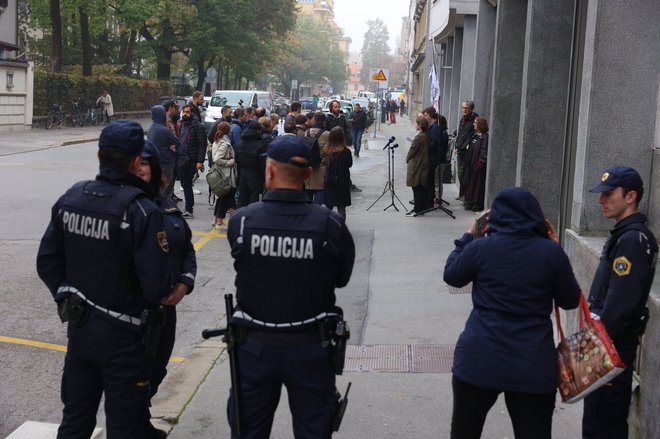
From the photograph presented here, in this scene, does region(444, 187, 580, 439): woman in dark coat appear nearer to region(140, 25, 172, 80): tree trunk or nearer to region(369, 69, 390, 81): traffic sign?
region(369, 69, 390, 81): traffic sign

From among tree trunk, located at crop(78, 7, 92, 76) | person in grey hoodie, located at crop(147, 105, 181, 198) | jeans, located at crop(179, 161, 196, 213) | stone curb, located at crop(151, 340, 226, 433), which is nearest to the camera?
stone curb, located at crop(151, 340, 226, 433)

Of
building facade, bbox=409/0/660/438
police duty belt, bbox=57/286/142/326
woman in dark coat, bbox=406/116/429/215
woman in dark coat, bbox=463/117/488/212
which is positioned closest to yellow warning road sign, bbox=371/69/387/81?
woman in dark coat, bbox=463/117/488/212

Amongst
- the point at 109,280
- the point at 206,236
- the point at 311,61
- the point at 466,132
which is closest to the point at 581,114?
the point at 109,280

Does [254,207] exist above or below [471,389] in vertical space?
above

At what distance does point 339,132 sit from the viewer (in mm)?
13555

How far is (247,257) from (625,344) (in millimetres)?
2127

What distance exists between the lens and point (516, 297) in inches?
164

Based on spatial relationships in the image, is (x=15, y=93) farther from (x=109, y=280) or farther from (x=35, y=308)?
(x=109, y=280)

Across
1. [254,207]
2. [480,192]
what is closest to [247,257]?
[254,207]

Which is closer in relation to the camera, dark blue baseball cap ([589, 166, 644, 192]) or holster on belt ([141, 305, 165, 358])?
holster on belt ([141, 305, 165, 358])

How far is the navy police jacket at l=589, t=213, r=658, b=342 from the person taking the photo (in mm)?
4668

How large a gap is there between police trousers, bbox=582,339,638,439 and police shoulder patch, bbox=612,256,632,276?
45 cm

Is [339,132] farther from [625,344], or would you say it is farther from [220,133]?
[625,344]

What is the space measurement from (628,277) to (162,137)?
956cm
